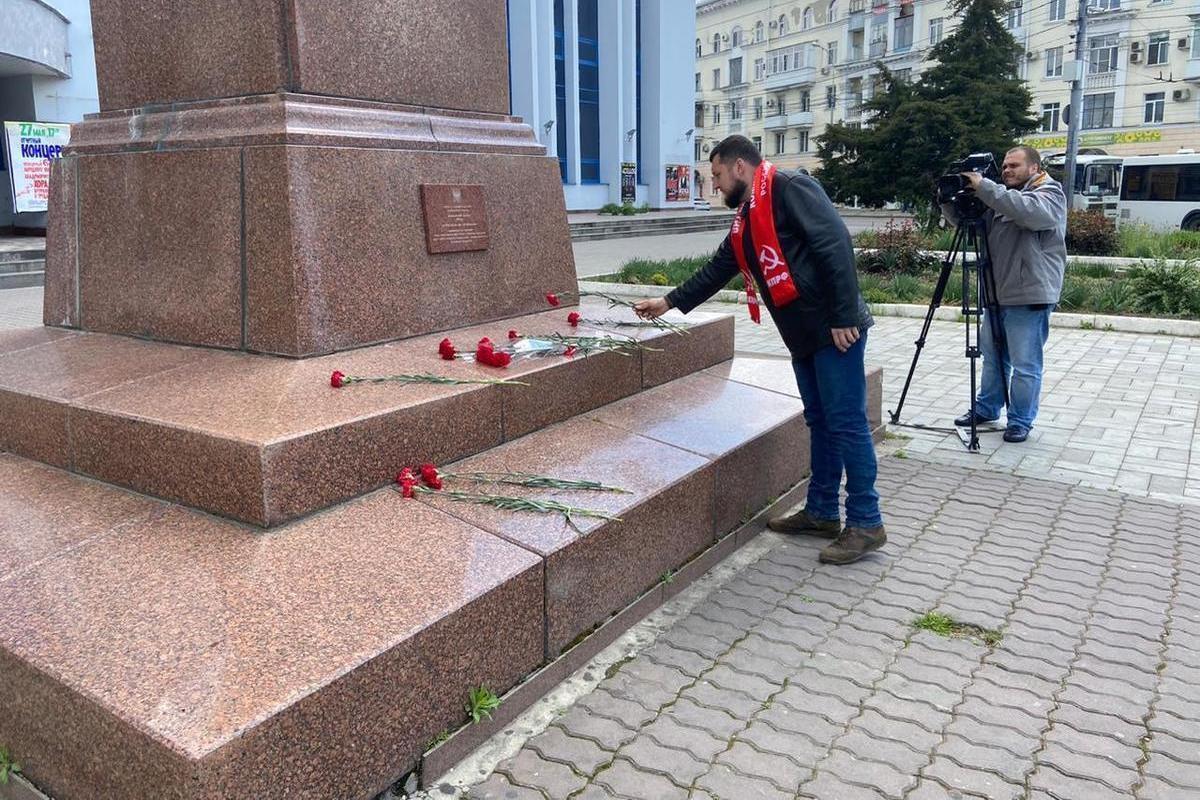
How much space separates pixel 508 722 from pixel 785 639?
1135 mm

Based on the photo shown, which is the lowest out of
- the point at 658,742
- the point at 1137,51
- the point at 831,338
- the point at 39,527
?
the point at 658,742

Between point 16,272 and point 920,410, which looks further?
point 16,272

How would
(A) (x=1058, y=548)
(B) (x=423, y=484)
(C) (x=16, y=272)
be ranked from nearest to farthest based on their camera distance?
(B) (x=423, y=484), (A) (x=1058, y=548), (C) (x=16, y=272)

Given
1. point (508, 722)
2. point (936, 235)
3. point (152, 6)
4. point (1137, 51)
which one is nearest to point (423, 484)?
point (508, 722)

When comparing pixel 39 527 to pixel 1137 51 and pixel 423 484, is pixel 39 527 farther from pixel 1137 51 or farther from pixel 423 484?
pixel 1137 51

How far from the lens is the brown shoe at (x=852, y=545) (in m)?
4.16

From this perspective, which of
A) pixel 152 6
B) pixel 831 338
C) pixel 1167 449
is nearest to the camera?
pixel 831 338

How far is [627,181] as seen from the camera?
41.7m

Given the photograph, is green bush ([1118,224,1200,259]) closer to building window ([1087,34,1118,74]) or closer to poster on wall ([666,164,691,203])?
poster on wall ([666,164,691,203])

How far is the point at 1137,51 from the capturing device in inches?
1695

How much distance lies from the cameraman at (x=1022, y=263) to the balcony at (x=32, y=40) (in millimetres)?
19496

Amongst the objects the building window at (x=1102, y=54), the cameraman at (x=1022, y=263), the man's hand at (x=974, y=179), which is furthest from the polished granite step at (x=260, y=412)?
the building window at (x=1102, y=54)

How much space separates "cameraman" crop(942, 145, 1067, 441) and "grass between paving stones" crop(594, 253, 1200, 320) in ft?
13.2

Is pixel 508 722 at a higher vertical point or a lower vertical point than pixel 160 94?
lower
